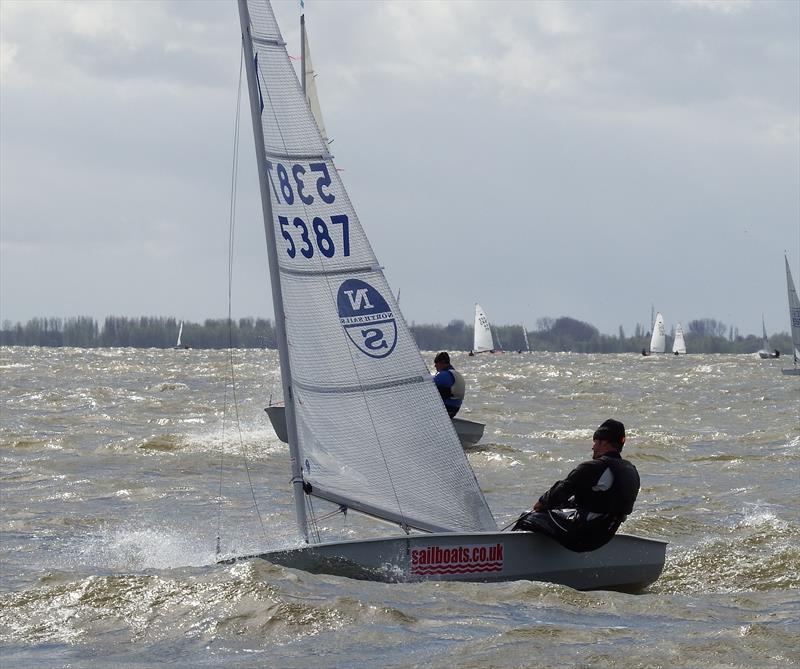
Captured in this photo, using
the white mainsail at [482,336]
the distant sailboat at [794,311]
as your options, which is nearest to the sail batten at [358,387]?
the distant sailboat at [794,311]

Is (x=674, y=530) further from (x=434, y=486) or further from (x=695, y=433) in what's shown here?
(x=695, y=433)

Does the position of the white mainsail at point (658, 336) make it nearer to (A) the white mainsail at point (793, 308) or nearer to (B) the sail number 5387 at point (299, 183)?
(A) the white mainsail at point (793, 308)

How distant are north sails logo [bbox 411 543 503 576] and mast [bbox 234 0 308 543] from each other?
0.95m

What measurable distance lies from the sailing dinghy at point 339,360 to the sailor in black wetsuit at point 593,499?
1.15ft

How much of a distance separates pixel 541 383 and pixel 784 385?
8.32 meters

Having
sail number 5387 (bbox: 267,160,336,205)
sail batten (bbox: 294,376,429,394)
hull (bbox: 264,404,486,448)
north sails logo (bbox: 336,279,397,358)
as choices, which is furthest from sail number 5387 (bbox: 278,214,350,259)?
hull (bbox: 264,404,486,448)

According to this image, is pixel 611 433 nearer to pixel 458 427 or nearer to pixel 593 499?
pixel 593 499

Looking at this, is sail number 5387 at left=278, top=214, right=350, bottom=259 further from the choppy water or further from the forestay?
the choppy water

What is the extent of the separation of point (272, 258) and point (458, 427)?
9850mm

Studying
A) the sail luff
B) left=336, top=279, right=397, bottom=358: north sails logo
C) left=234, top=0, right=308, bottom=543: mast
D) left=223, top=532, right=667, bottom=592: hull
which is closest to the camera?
left=223, top=532, right=667, bottom=592: hull

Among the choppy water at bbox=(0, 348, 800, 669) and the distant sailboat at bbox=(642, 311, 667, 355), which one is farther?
the distant sailboat at bbox=(642, 311, 667, 355)

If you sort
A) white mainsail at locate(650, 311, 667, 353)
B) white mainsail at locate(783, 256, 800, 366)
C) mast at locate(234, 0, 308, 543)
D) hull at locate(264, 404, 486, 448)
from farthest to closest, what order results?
white mainsail at locate(650, 311, 667, 353), white mainsail at locate(783, 256, 800, 366), hull at locate(264, 404, 486, 448), mast at locate(234, 0, 308, 543)

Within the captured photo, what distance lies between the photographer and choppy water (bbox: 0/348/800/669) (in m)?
7.07

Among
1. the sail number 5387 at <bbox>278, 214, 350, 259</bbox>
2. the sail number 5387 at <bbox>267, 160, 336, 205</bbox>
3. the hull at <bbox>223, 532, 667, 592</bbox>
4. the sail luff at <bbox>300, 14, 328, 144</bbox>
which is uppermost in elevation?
the sail luff at <bbox>300, 14, 328, 144</bbox>
